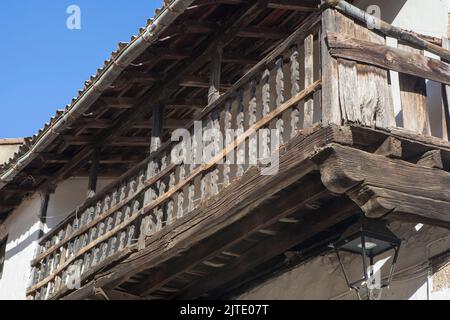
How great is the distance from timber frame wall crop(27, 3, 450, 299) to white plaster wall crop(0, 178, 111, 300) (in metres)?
3.37

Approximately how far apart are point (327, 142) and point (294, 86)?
2.54ft

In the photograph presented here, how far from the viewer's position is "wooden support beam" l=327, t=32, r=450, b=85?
5602 mm

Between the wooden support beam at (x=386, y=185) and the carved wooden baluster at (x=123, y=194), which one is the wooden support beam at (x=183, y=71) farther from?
the wooden support beam at (x=386, y=185)

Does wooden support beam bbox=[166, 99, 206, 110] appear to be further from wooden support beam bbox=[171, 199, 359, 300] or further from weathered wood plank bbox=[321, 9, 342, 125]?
weathered wood plank bbox=[321, 9, 342, 125]

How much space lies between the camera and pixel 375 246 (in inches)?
232

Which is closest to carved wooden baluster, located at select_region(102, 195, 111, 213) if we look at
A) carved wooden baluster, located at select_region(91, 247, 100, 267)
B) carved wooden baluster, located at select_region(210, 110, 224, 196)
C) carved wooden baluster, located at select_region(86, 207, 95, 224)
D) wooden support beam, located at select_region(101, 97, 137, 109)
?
carved wooden baluster, located at select_region(86, 207, 95, 224)

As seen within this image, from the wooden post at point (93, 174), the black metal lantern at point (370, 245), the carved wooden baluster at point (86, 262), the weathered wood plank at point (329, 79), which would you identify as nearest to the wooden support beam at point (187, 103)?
the wooden post at point (93, 174)

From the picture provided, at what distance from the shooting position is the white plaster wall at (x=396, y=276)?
6.18m

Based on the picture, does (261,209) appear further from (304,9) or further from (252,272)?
(304,9)

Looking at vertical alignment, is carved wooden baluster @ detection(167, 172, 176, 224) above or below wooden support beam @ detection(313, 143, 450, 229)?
above

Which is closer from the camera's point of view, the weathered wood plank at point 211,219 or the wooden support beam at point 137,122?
the weathered wood plank at point 211,219

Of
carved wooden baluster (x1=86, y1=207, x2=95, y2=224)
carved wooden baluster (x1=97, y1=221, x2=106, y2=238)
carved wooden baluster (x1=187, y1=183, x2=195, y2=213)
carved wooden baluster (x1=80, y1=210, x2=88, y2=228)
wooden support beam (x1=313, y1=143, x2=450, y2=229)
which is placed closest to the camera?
wooden support beam (x1=313, y1=143, x2=450, y2=229)

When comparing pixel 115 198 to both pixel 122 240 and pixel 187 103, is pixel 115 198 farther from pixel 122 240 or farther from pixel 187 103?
pixel 187 103

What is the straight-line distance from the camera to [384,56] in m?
5.70
